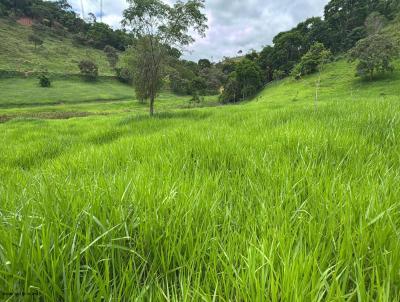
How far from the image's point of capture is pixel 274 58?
268 feet

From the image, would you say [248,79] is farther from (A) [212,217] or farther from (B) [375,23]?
(A) [212,217]

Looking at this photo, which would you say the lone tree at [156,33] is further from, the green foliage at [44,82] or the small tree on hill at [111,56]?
the small tree on hill at [111,56]

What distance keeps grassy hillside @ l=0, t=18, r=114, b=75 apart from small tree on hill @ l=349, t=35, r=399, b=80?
243 feet

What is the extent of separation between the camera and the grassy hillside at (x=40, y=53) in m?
74.2

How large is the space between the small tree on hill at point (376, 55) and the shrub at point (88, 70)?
69.0 metres

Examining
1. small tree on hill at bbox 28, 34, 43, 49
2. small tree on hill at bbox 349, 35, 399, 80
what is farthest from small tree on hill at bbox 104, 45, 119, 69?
small tree on hill at bbox 349, 35, 399, 80

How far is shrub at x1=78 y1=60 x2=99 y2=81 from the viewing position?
77875mm

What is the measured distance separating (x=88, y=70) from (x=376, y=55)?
234 ft

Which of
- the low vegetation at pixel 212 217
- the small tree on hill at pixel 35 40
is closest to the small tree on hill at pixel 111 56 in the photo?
the small tree on hill at pixel 35 40

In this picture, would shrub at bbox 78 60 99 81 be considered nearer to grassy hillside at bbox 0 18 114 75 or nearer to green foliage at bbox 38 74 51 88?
grassy hillside at bbox 0 18 114 75

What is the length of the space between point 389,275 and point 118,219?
45.0 inches

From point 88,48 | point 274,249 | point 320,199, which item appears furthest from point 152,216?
point 88,48

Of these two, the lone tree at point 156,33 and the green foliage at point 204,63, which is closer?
the lone tree at point 156,33

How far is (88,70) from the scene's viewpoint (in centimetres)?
7875
